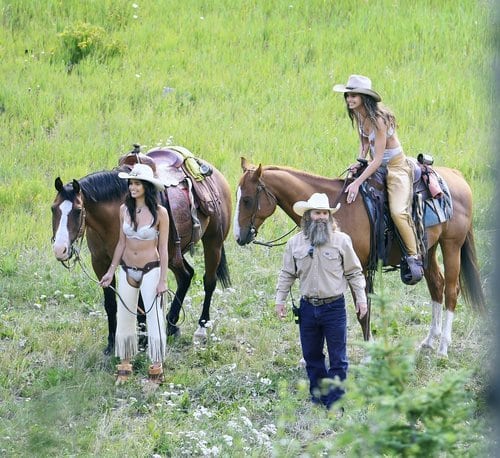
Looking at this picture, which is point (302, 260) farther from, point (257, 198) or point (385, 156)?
point (385, 156)

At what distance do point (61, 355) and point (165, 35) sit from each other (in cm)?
970

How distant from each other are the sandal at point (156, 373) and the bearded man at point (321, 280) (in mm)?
1247

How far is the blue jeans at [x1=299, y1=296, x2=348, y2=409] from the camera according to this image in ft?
22.9

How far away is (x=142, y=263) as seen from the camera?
25.1 feet

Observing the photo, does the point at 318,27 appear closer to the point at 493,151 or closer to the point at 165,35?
the point at 165,35

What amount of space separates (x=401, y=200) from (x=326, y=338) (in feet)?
5.28

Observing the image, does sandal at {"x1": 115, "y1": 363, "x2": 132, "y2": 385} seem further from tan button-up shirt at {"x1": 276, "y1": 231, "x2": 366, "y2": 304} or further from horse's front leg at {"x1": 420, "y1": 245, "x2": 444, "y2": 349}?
horse's front leg at {"x1": 420, "y1": 245, "x2": 444, "y2": 349}

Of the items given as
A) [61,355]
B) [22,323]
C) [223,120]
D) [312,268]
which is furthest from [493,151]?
[223,120]

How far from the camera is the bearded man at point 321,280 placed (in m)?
6.96

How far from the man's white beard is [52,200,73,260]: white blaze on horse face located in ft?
6.29

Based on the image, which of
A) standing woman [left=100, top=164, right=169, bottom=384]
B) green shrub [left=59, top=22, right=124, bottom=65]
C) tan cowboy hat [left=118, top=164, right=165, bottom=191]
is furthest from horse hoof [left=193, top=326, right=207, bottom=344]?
green shrub [left=59, top=22, right=124, bottom=65]

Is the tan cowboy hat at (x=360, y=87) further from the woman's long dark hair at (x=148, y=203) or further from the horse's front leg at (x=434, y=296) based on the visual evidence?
the woman's long dark hair at (x=148, y=203)

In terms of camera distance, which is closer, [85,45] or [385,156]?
[385,156]

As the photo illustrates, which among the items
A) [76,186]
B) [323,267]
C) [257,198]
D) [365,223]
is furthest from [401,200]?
[76,186]
